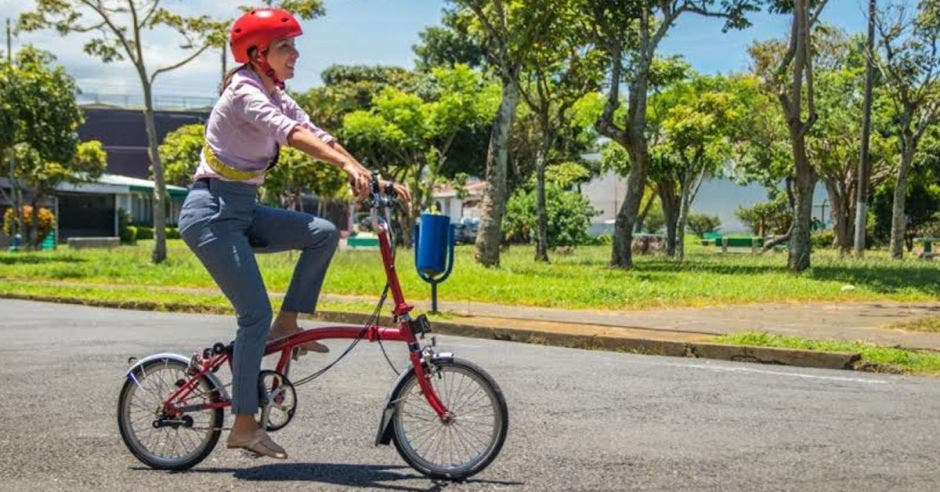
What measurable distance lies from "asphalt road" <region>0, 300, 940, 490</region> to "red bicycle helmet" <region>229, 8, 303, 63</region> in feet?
4.55

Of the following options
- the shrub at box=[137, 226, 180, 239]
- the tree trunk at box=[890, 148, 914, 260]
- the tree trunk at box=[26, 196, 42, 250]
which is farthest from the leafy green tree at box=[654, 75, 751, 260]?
the shrub at box=[137, 226, 180, 239]

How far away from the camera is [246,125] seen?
4.81 meters

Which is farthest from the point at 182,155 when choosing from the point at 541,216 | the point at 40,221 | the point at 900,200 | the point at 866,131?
the point at 900,200

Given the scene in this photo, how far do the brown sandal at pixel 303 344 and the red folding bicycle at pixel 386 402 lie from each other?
1.2 inches

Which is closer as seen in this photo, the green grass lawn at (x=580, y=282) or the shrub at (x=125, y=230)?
the green grass lawn at (x=580, y=282)

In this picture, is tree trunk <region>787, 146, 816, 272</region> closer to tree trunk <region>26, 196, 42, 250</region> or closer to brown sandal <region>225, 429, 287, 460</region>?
brown sandal <region>225, 429, 287, 460</region>

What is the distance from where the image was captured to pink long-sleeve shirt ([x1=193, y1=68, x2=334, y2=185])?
183 inches

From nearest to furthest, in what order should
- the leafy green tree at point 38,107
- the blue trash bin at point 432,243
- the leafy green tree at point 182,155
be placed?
the blue trash bin at point 432,243 < the leafy green tree at point 38,107 < the leafy green tree at point 182,155

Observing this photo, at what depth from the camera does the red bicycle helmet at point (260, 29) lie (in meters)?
4.73

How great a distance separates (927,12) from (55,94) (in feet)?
77.5

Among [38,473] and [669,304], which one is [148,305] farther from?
[38,473]

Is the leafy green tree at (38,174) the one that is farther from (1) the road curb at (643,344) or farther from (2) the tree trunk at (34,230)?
(1) the road curb at (643,344)

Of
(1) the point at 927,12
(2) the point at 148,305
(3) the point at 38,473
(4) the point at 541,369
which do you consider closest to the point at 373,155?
(1) the point at 927,12

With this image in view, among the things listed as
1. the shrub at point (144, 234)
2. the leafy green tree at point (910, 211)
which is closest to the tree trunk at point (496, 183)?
the leafy green tree at point (910, 211)
